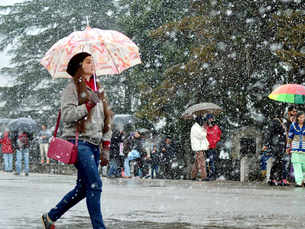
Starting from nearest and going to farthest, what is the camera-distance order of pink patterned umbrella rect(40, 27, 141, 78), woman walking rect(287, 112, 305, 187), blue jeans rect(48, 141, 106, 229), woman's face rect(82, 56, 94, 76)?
1. blue jeans rect(48, 141, 106, 229)
2. woman's face rect(82, 56, 94, 76)
3. pink patterned umbrella rect(40, 27, 141, 78)
4. woman walking rect(287, 112, 305, 187)

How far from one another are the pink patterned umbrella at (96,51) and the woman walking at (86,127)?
1.02 m

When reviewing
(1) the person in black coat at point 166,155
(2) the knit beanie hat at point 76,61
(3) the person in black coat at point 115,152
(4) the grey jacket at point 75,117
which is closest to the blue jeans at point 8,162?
(1) the person in black coat at point 166,155

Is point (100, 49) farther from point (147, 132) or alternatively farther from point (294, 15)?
point (147, 132)

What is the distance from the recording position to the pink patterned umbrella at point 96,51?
8.07 metres

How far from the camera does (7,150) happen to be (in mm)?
28094

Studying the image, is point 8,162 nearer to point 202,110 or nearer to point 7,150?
point 7,150

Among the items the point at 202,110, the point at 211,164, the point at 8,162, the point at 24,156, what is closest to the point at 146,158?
the point at 202,110

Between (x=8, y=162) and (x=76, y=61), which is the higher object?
(x=76, y=61)

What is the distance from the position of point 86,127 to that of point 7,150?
21877 mm

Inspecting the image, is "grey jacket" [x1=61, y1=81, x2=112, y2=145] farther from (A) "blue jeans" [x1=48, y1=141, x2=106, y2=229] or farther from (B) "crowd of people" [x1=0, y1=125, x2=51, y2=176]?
(B) "crowd of people" [x1=0, y1=125, x2=51, y2=176]

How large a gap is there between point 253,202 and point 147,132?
1751 cm

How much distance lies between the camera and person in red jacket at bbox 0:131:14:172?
27875 millimetres

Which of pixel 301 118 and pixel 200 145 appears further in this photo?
pixel 200 145

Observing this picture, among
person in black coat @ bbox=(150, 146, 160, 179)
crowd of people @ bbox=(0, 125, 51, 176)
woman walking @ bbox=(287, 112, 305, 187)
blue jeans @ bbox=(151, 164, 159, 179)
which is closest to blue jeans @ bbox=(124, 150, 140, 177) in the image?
person in black coat @ bbox=(150, 146, 160, 179)
